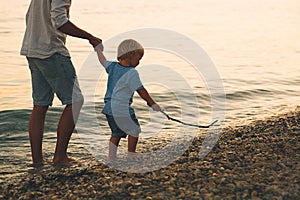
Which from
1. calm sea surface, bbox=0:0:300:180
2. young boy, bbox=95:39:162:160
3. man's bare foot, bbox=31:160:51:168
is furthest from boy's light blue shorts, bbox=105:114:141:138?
calm sea surface, bbox=0:0:300:180

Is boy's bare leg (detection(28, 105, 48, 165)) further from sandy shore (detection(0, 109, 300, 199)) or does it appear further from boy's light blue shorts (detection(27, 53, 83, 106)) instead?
sandy shore (detection(0, 109, 300, 199))

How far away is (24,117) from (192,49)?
11430 mm

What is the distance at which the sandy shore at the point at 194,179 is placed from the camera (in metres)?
4.73

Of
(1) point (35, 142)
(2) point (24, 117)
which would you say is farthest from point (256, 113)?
(1) point (35, 142)

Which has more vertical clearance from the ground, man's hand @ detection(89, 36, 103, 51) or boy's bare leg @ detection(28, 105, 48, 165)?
man's hand @ detection(89, 36, 103, 51)

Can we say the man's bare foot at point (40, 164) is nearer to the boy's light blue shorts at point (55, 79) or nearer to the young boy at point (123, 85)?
the boy's light blue shorts at point (55, 79)

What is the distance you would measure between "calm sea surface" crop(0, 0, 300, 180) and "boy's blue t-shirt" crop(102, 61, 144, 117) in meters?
1.28

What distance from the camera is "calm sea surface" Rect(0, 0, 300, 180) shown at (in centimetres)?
911

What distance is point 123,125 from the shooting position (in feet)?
19.9

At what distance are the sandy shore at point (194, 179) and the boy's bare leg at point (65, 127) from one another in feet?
0.64

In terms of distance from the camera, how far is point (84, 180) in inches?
212

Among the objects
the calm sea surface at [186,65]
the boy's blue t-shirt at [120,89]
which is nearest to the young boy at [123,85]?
the boy's blue t-shirt at [120,89]

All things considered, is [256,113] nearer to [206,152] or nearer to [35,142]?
[206,152]

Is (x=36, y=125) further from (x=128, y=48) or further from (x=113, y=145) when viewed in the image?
(x=128, y=48)
